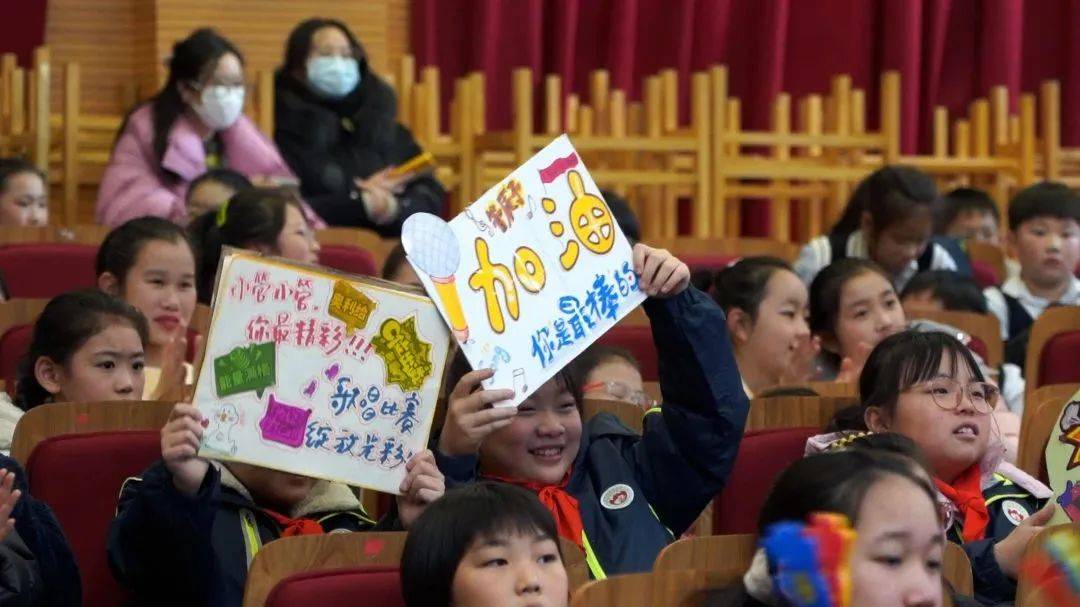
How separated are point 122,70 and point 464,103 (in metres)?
1.30

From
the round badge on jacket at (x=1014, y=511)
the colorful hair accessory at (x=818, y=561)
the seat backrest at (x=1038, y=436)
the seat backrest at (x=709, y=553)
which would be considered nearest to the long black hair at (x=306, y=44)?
the seat backrest at (x=1038, y=436)

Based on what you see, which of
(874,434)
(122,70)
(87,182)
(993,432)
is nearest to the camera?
(874,434)

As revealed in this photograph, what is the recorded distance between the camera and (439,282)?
3.06m

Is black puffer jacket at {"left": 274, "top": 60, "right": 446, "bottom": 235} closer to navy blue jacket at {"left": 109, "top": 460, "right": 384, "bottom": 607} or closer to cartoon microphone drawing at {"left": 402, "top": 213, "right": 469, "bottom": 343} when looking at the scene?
navy blue jacket at {"left": 109, "top": 460, "right": 384, "bottom": 607}

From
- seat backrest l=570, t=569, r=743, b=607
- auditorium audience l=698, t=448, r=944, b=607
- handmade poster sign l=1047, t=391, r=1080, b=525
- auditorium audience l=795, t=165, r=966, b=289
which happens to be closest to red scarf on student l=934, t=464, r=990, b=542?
handmade poster sign l=1047, t=391, r=1080, b=525

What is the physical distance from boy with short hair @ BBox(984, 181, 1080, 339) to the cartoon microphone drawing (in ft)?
9.87

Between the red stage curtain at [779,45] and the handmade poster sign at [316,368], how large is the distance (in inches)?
207

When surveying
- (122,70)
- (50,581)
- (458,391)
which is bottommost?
(50,581)

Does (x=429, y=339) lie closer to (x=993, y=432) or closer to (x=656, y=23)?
(x=993, y=432)

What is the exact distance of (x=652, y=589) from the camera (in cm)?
263

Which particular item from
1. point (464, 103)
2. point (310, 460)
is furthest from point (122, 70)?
point (310, 460)

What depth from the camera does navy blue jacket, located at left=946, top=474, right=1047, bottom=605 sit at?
3.10m

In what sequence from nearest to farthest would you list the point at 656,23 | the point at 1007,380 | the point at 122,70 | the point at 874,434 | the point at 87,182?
1. the point at 874,434
2. the point at 1007,380
3. the point at 87,182
4. the point at 122,70
5. the point at 656,23

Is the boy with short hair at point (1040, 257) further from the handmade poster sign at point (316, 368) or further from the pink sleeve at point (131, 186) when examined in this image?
the handmade poster sign at point (316, 368)
